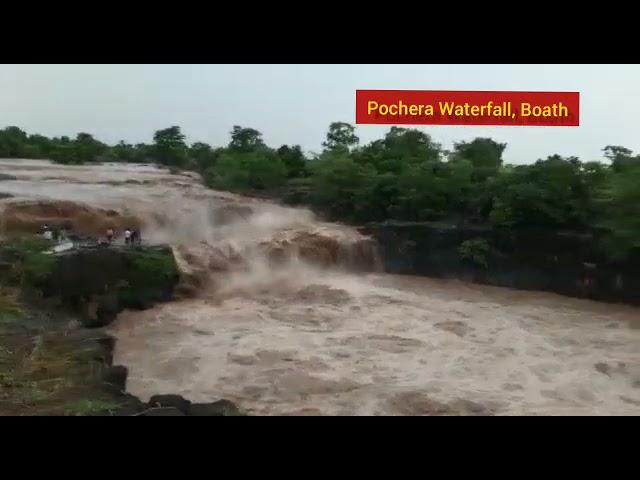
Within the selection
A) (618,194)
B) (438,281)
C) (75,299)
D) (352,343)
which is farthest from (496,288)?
(75,299)

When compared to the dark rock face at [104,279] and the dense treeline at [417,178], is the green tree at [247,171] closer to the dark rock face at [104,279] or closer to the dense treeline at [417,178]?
the dense treeline at [417,178]

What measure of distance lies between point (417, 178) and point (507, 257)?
1529 millimetres

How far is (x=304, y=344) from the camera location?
566 centimetres

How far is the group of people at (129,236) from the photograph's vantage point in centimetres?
692

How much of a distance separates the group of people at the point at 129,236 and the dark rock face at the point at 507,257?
2427 mm

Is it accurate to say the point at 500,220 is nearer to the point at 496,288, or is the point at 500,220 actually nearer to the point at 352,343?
the point at 496,288

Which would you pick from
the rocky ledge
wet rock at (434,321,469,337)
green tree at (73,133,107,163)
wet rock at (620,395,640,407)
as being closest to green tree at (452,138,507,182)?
wet rock at (434,321,469,337)

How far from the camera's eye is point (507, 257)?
7715 mm

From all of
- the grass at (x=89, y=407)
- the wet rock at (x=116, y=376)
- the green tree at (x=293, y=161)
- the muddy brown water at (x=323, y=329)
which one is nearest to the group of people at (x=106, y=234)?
the muddy brown water at (x=323, y=329)

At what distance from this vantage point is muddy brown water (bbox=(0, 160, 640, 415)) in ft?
15.7

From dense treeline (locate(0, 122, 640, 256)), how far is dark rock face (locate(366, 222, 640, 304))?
149 millimetres

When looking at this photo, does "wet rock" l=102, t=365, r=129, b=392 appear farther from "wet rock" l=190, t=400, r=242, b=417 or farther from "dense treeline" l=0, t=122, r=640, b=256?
"dense treeline" l=0, t=122, r=640, b=256
